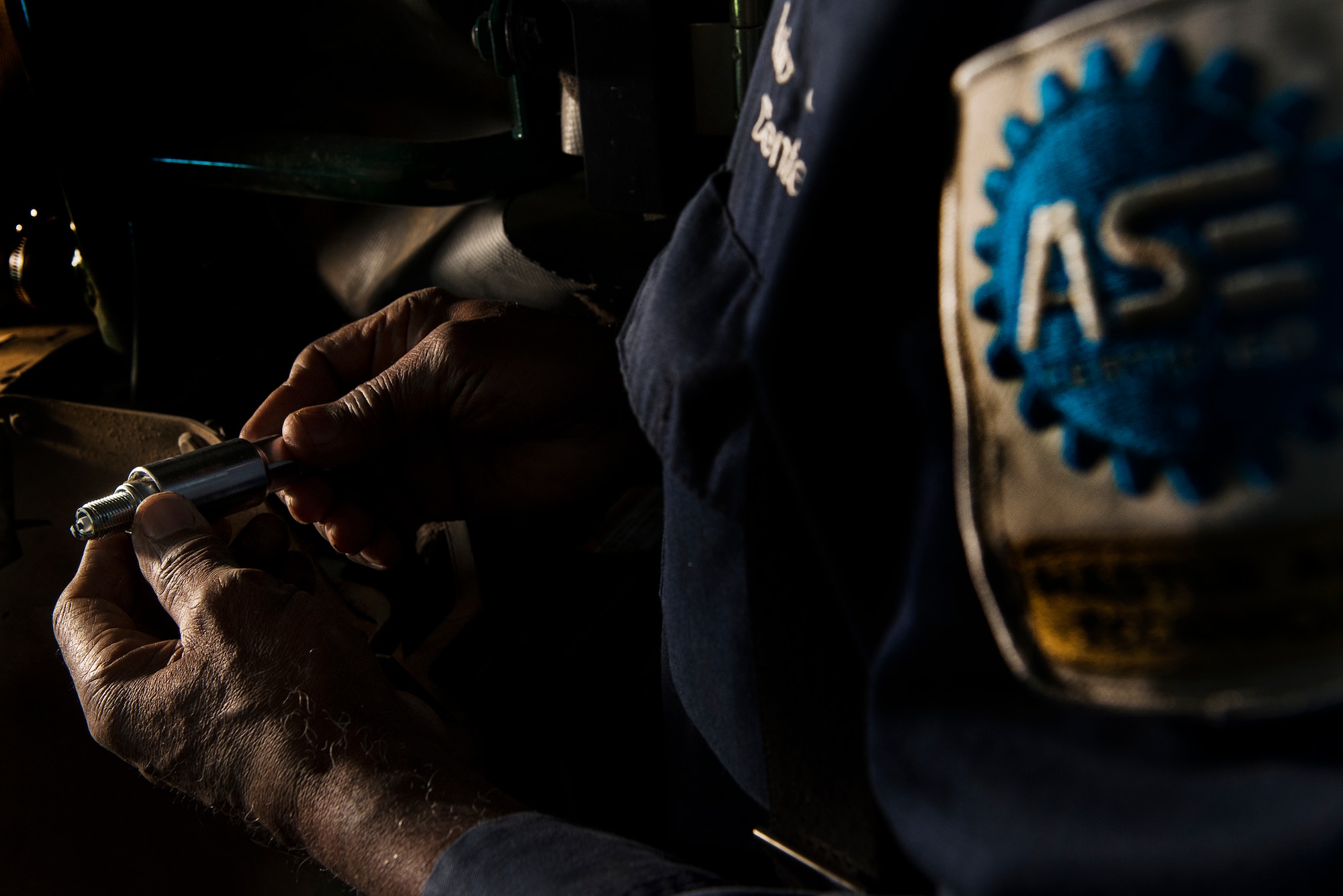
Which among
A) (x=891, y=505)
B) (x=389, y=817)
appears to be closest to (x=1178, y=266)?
(x=891, y=505)

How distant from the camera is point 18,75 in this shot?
45.4 inches

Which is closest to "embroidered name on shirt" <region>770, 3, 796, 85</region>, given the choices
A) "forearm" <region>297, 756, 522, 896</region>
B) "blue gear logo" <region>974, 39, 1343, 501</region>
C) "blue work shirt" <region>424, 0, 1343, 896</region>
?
"blue work shirt" <region>424, 0, 1343, 896</region>

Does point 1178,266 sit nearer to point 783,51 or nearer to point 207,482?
point 783,51

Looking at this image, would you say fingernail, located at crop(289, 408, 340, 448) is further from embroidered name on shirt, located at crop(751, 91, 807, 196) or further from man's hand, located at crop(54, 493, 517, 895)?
embroidered name on shirt, located at crop(751, 91, 807, 196)

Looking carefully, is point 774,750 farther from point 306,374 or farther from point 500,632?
point 306,374

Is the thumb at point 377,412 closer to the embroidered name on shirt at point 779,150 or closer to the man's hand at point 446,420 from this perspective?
the man's hand at point 446,420

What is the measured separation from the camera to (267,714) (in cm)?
64

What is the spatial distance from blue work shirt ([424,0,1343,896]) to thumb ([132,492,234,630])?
0.41 metres

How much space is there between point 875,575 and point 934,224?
0.45 feet

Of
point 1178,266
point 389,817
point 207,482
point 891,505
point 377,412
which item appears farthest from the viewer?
point 377,412

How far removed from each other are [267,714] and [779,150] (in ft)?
1.76

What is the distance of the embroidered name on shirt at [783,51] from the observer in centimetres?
37

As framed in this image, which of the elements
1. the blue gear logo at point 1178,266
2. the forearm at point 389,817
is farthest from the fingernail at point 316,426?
the blue gear logo at point 1178,266

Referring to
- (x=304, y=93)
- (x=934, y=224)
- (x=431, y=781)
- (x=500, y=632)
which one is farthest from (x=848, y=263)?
(x=304, y=93)
